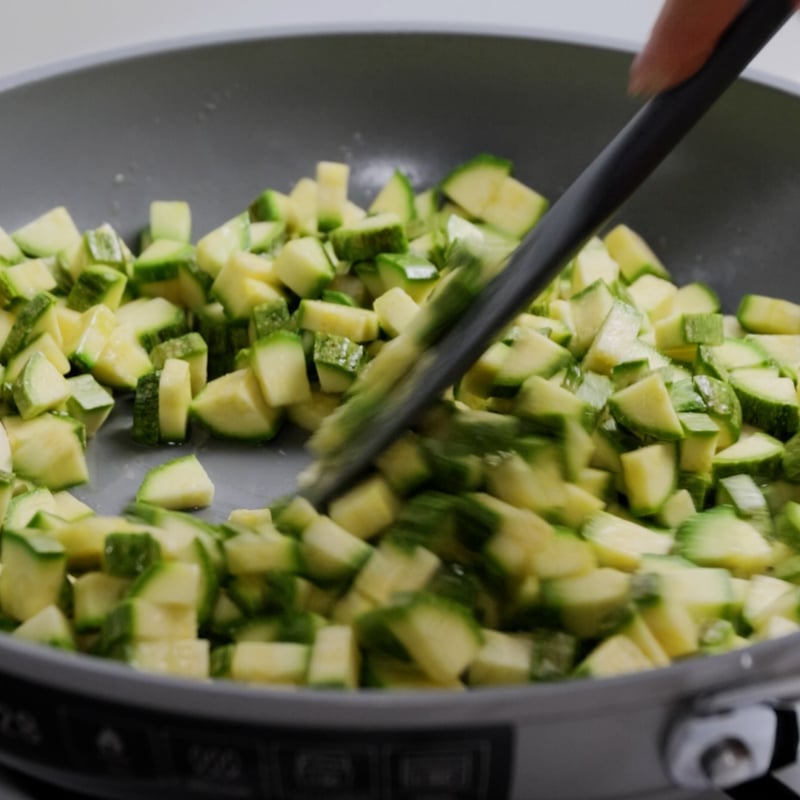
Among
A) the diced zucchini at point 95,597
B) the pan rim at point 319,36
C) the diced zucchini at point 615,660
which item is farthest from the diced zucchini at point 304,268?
the diced zucchini at point 615,660

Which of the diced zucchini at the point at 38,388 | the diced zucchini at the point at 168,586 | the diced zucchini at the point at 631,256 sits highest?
the diced zucchini at the point at 631,256

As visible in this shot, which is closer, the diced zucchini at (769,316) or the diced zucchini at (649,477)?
the diced zucchini at (649,477)

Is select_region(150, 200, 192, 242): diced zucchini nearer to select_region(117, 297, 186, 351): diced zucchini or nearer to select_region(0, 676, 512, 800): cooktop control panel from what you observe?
select_region(117, 297, 186, 351): diced zucchini

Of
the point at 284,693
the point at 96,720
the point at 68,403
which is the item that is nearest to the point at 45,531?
the point at 68,403

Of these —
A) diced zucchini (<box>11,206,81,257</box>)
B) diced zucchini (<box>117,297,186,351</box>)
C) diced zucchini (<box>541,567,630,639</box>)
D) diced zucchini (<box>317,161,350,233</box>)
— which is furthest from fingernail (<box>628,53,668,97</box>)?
diced zucchini (<box>11,206,81,257</box>)

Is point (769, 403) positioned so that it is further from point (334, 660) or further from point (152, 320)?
point (152, 320)

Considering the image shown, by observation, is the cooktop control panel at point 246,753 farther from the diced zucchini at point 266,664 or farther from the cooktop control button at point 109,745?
the diced zucchini at point 266,664

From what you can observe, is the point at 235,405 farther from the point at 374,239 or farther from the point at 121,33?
the point at 121,33
